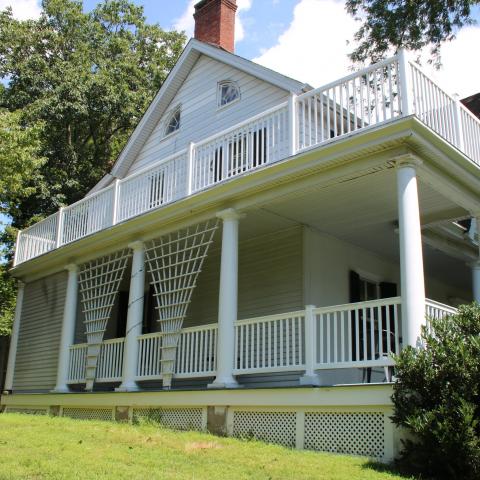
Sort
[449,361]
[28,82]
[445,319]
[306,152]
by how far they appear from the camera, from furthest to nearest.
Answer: [28,82]
[306,152]
[445,319]
[449,361]

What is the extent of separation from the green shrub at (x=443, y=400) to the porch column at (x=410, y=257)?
41 centimetres

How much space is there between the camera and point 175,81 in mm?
17516

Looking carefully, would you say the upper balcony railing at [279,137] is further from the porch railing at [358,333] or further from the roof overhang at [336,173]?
Result: the porch railing at [358,333]

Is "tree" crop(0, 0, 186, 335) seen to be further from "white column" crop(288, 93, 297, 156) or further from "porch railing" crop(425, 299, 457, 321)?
"porch railing" crop(425, 299, 457, 321)

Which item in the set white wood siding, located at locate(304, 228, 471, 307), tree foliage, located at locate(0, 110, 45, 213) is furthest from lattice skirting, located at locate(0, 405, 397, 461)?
tree foliage, located at locate(0, 110, 45, 213)

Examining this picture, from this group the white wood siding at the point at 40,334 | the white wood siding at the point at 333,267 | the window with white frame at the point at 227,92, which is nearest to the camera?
the white wood siding at the point at 333,267

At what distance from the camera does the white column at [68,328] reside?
14703 mm

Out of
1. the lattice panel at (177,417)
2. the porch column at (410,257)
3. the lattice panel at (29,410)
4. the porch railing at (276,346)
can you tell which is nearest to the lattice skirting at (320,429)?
the porch railing at (276,346)

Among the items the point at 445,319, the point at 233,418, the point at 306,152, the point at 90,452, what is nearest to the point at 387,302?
the point at 445,319

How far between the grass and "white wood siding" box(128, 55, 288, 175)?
820 cm

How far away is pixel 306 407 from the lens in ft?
29.3

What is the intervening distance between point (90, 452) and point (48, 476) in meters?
1.33

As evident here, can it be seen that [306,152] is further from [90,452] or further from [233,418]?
[90,452]

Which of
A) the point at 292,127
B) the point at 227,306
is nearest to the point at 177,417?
the point at 227,306
